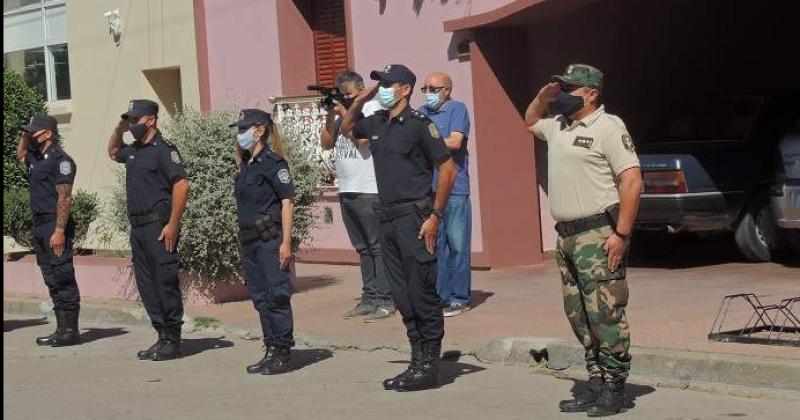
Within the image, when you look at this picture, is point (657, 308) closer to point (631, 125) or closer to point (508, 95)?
point (508, 95)

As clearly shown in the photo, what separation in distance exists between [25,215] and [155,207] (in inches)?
255

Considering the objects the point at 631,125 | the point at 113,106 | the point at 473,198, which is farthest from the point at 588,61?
the point at 113,106

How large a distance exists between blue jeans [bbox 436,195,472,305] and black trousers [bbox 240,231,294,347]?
184 centimetres

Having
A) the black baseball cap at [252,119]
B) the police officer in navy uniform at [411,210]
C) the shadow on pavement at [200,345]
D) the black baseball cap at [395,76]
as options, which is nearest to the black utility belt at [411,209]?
the police officer in navy uniform at [411,210]

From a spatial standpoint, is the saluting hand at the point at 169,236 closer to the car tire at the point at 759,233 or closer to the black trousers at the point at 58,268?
the black trousers at the point at 58,268

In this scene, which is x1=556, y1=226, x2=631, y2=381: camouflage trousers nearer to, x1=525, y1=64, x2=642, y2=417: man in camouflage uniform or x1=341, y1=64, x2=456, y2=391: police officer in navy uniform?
x1=525, y1=64, x2=642, y2=417: man in camouflage uniform

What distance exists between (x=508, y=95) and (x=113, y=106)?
7.76 metres

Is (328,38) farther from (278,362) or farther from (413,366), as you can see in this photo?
(413,366)

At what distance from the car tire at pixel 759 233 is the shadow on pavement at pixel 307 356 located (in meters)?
4.60

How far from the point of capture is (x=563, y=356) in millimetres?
9055

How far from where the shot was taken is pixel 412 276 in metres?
8.45

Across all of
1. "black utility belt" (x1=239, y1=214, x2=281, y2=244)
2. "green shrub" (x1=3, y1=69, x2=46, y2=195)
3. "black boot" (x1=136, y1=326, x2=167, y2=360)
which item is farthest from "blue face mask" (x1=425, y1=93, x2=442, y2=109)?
"green shrub" (x1=3, y1=69, x2=46, y2=195)

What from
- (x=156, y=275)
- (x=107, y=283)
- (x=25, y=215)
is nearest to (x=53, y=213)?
(x=156, y=275)

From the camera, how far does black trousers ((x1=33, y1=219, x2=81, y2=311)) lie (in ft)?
37.7
